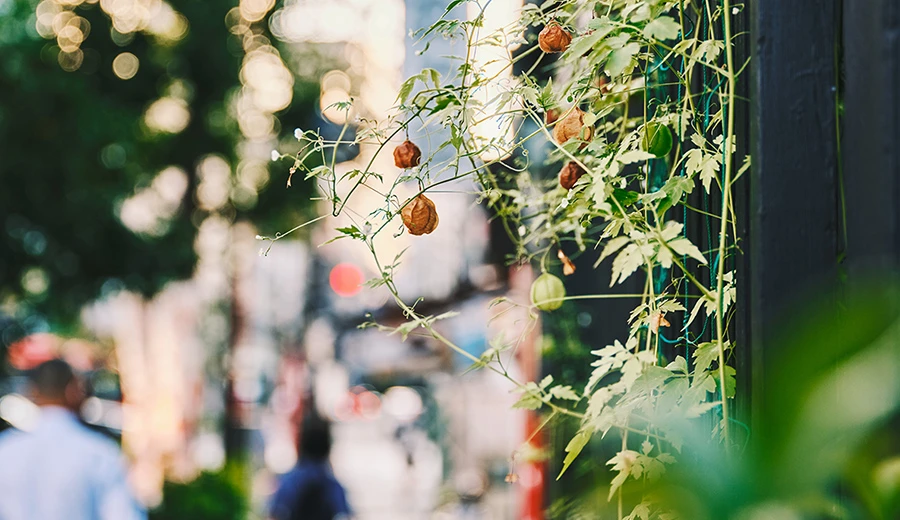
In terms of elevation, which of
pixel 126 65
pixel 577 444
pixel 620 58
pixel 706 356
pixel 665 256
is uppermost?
pixel 126 65

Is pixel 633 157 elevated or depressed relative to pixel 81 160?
depressed

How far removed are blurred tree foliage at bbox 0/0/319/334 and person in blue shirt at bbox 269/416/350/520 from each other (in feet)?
10.1

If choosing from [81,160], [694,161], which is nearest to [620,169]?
[694,161]

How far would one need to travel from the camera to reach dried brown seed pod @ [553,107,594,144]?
4.92ft

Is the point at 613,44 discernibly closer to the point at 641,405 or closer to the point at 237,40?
the point at 641,405

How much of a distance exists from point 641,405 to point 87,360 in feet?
73.5

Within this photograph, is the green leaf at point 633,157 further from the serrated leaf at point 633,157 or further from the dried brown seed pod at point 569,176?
the dried brown seed pod at point 569,176

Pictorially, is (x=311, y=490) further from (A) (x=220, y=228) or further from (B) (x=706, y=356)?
(A) (x=220, y=228)

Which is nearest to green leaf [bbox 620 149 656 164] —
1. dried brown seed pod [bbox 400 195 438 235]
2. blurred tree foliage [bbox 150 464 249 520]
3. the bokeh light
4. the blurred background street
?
dried brown seed pod [bbox 400 195 438 235]

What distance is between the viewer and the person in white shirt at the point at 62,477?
3.37 metres

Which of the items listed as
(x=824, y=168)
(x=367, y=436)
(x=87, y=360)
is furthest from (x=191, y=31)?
(x=87, y=360)

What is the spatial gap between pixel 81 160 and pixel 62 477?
4.23 metres

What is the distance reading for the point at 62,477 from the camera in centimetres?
339

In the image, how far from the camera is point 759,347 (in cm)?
98
